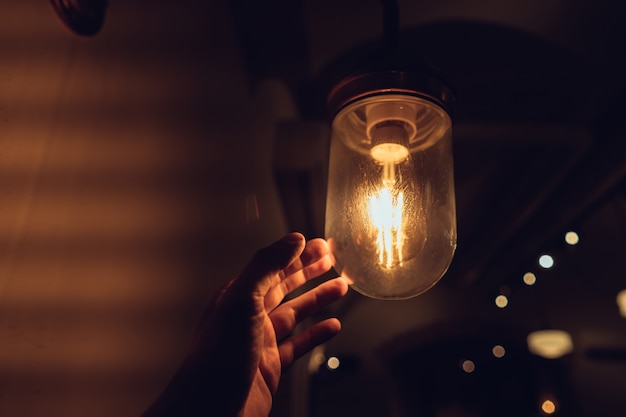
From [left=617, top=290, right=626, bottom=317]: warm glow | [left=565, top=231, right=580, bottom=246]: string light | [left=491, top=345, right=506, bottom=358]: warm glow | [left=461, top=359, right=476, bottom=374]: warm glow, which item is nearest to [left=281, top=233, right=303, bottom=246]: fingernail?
[left=565, top=231, right=580, bottom=246]: string light

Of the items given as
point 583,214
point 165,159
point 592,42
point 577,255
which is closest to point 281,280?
point 165,159

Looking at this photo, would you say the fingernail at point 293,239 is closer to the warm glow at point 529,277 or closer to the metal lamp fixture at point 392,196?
the metal lamp fixture at point 392,196

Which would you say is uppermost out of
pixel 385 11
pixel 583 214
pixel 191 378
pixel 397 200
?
pixel 583 214

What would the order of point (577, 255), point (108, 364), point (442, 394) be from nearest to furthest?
point (108, 364)
point (577, 255)
point (442, 394)

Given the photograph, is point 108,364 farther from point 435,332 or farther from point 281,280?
point 435,332

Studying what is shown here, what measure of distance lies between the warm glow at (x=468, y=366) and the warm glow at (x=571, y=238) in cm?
553

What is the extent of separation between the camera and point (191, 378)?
0.62m

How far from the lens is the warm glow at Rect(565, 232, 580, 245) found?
2785 mm

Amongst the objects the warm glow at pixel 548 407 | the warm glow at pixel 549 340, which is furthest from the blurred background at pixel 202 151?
the warm glow at pixel 548 407

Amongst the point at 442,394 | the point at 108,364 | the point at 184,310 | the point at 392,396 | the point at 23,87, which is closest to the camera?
the point at 23,87

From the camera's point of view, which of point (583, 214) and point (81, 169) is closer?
point (81, 169)

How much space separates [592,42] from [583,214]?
1.05m

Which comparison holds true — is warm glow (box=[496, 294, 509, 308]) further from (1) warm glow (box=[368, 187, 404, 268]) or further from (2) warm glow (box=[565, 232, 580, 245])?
(1) warm glow (box=[368, 187, 404, 268])

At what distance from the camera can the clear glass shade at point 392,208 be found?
695 millimetres
